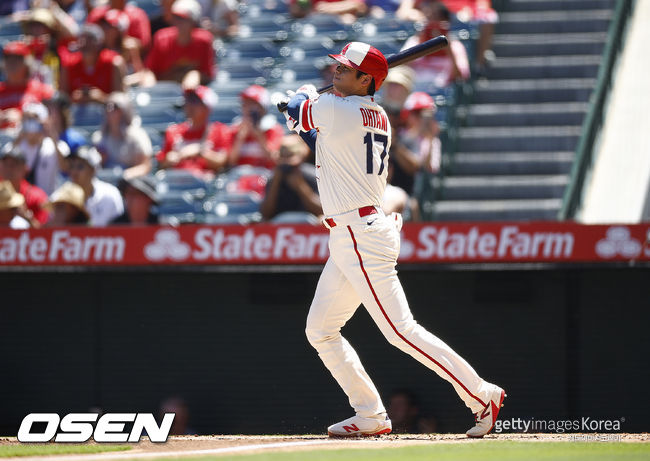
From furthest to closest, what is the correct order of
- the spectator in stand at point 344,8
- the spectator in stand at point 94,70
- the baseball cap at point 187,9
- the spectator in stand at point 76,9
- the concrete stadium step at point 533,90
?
the spectator in stand at point 76,9
the spectator in stand at point 344,8
the baseball cap at point 187,9
the spectator in stand at point 94,70
the concrete stadium step at point 533,90

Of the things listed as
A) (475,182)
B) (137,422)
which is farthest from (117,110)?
(137,422)

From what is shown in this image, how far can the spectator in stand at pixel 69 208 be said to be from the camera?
8.45 m

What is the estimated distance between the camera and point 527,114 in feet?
32.6

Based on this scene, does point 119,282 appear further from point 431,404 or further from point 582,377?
point 582,377

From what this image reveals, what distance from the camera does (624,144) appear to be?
369 inches

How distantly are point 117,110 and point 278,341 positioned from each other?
328 cm

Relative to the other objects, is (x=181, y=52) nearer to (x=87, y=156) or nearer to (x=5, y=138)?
(x=5, y=138)

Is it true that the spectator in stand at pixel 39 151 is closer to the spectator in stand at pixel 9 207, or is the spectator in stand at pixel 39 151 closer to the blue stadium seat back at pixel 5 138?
the blue stadium seat back at pixel 5 138

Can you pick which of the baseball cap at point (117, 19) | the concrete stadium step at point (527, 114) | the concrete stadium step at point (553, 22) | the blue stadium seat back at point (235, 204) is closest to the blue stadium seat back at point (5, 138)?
the baseball cap at point (117, 19)

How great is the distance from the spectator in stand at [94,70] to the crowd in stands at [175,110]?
1cm

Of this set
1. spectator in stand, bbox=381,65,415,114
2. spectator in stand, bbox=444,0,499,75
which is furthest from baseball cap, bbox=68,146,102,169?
spectator in stand, bbox=444,0,499,75

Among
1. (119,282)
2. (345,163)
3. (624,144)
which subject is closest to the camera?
(345,163)

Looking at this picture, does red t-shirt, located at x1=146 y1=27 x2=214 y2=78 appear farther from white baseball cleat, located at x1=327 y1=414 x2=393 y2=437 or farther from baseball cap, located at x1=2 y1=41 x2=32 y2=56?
white baseball cleat, located at x1=327 y1=414 x2=393 y2=437

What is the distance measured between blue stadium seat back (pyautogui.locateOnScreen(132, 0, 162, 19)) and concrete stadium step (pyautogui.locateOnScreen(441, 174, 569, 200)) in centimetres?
473
